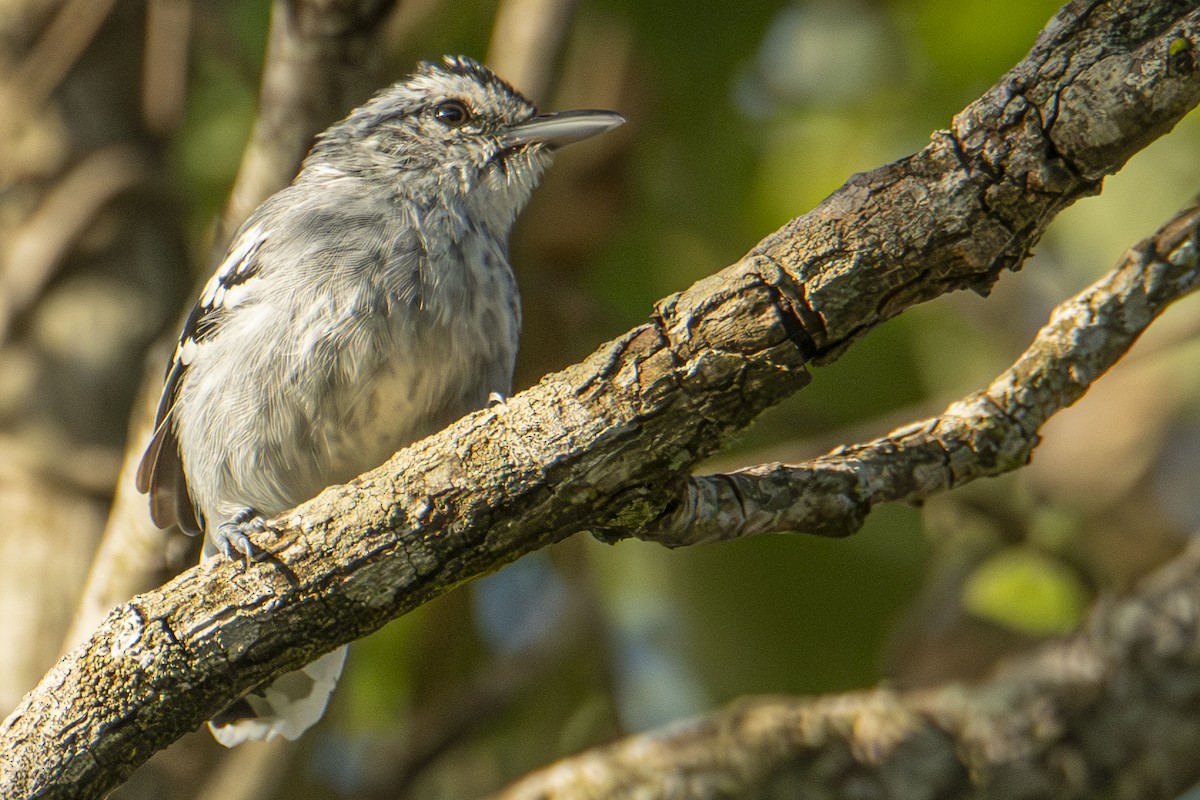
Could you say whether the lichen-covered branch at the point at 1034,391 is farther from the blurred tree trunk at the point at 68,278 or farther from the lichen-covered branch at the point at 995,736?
the blurred tree trunk at the point at 68,278

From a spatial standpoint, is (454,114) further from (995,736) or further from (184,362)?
(995,736)

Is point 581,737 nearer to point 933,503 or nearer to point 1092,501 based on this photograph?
point 933,503

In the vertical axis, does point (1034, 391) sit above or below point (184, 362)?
below

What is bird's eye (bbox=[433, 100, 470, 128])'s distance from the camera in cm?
433

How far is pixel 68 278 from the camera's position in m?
4.73

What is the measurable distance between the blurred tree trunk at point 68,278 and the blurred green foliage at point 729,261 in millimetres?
492

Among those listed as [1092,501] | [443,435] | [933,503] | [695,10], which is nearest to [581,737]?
[933,503]

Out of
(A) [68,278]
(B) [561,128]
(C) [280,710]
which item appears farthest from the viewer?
(A) [68,278]

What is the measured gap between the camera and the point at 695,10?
202 inches

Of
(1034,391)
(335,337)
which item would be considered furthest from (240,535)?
(1034,391)

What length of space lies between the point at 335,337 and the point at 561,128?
3.57ft

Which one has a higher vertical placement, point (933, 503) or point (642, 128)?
point (642, 128)

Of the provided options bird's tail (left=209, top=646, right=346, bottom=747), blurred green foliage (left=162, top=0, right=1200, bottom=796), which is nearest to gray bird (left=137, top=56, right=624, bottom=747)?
bird's tail (left=209, top=646, right=346, bottom=747)

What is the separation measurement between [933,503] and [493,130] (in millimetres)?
2395
